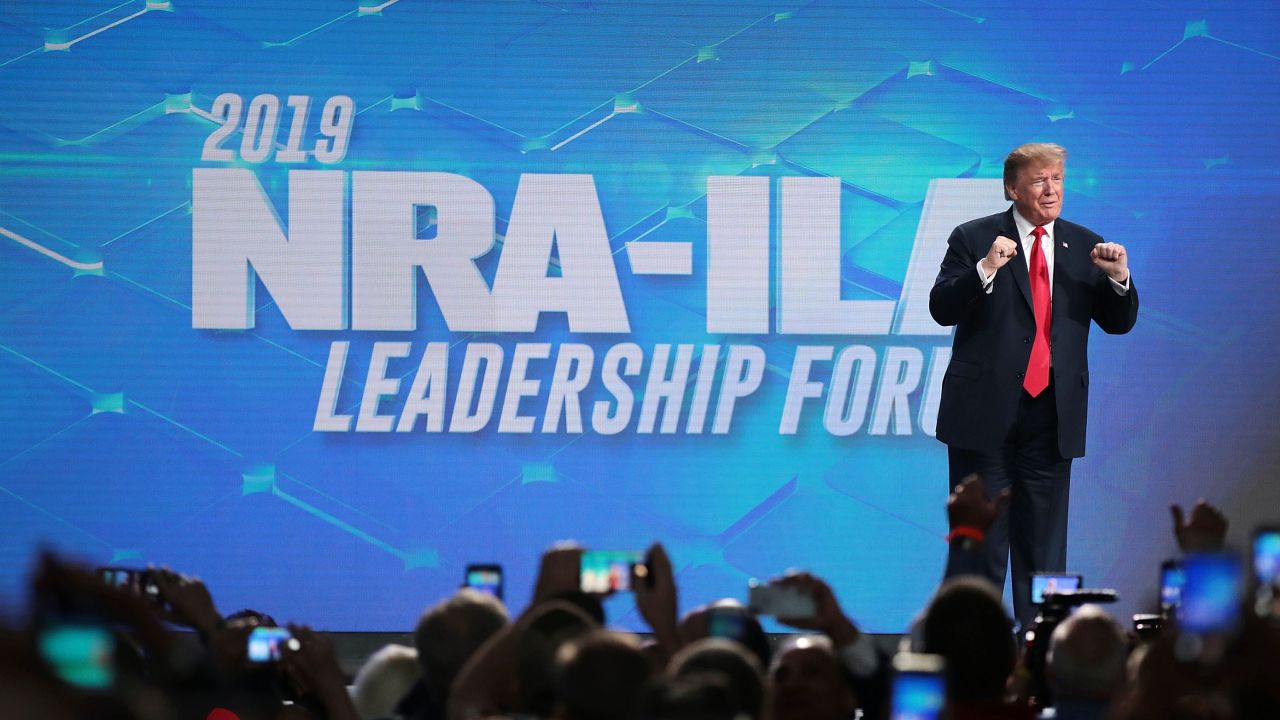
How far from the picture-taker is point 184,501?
209 inches

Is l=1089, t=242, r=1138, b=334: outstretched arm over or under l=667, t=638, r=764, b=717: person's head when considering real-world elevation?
over

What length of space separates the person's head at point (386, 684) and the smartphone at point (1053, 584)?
4.26 ft

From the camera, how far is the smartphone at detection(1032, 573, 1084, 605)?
312cm

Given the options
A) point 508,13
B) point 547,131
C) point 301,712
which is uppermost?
point 508,13

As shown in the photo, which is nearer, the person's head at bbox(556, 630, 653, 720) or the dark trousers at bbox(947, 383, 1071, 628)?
the person's head at bbox(556, 630, 653, 720)

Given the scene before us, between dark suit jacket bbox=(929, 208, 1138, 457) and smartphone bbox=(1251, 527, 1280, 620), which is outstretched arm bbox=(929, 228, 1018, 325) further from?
smartphone bbox=(1251, 527, 1280, 620)

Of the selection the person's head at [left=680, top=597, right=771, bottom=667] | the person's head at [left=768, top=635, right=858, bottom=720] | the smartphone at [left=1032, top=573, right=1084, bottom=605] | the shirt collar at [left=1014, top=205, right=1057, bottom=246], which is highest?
the shirt collar at [left=1014, top=205, right=1057, bottom=246]

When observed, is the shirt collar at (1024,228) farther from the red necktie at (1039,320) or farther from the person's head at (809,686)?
the person's head at (809,686)

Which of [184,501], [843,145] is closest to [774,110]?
[843,145]

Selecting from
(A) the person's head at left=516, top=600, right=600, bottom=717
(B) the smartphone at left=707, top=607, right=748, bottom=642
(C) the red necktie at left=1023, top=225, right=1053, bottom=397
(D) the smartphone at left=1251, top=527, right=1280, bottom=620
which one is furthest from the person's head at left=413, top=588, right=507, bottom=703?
(C) the red necktie at left=1023, top=225, right=1053, bottom=397

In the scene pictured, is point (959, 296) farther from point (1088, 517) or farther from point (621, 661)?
Answer: point (621, 661)

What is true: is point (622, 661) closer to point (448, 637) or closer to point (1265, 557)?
point (448, 637)

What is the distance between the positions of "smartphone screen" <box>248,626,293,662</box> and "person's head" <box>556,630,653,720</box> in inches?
31.0

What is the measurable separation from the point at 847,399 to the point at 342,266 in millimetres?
1837
